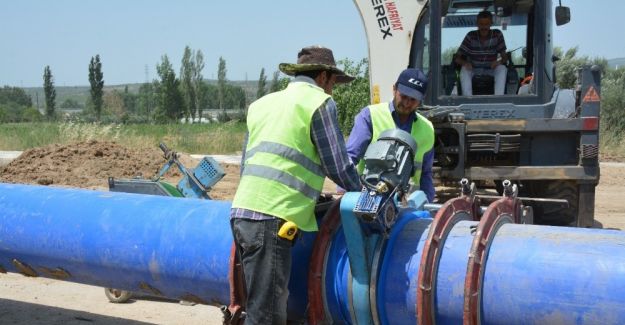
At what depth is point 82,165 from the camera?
15086 millimetres

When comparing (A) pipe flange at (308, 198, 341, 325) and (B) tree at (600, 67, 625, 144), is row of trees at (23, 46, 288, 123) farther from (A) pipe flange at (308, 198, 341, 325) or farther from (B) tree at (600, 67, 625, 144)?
(A) pipe flange at (308, 198, 341, 325)

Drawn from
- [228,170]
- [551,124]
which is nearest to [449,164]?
[551,124]

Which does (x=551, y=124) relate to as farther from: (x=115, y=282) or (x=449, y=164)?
(x=115, y=282)

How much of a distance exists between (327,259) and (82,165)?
12682 millimetres

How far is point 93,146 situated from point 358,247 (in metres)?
13.8

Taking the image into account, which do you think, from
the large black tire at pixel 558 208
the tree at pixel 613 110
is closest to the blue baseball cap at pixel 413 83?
the large black tire at pixel 558 208

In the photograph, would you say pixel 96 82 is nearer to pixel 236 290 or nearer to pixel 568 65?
pixel 568 65

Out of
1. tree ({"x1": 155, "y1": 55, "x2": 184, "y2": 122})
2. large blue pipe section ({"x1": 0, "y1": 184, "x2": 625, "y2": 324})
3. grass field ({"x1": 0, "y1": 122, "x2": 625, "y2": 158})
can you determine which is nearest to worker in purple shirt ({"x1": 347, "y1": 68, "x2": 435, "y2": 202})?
large blue pipe section ({"x1": 0, "y1": 184, "x2": 625, "y2": 324})

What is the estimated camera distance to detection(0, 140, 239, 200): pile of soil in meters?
14.2

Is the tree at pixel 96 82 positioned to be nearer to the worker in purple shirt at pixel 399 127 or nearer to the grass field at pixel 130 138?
the grass field at pixel 130 138

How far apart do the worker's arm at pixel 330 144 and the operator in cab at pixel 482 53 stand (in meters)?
5.48

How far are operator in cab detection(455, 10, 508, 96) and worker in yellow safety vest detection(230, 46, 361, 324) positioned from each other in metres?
5.52

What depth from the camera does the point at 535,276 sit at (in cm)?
278

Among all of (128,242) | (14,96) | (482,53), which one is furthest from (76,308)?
(14,96)
